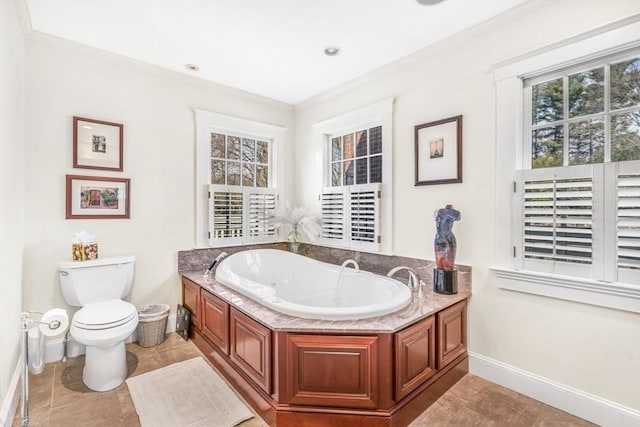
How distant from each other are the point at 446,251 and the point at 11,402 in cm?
293

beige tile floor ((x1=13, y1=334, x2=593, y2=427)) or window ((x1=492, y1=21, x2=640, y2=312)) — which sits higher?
window ((x1=492, y1=21, x2=640, y2=312))

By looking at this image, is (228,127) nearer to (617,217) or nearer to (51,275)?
(51,275)

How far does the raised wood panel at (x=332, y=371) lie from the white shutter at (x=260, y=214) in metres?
2.09

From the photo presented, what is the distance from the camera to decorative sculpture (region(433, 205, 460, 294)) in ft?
7.55

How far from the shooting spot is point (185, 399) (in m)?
2.01

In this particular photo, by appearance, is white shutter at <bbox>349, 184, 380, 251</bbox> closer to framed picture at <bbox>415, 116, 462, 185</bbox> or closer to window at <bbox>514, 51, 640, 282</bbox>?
framed picture at <bbox>415, 116, 462, 185</bbox>

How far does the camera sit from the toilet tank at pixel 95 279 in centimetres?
238

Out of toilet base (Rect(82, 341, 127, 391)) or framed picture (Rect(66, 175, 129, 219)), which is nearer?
toilet base (Rect(82, 341, 127, 391))

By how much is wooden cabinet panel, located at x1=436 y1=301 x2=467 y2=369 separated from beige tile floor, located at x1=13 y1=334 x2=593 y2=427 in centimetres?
22

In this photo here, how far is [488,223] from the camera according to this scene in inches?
88.7

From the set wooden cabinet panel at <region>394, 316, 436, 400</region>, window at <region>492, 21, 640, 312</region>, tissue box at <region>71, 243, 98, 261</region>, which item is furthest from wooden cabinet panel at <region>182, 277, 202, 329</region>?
window at <region>492, 21, 640, 312</region>

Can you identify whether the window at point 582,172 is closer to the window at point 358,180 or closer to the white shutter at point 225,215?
the window at point 358,180

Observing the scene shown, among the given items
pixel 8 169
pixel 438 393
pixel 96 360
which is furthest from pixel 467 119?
pixel 96 360

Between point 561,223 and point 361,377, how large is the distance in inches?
61.5
